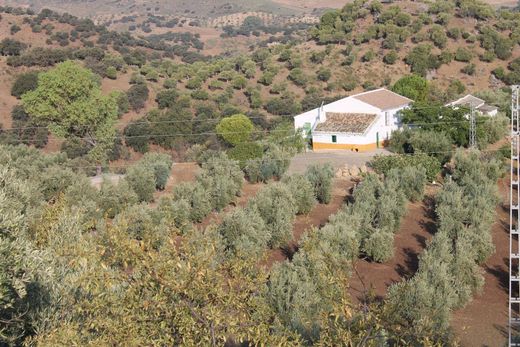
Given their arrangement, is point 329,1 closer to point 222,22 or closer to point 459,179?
point 222,22

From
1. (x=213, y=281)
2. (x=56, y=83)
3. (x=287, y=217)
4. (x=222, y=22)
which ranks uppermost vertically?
(x=213, y=281)

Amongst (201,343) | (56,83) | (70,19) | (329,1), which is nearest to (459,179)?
(56,83)

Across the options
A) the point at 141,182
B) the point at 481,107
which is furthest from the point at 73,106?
the point at 481,107

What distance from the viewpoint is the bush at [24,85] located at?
54406 mm

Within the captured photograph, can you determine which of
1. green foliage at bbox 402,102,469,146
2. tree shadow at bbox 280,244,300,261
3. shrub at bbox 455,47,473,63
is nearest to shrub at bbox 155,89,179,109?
green foliage at bbox 402,102,469,146

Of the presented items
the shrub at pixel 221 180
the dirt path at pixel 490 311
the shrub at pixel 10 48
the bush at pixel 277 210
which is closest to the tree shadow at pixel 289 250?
the bush at pixel 277 210

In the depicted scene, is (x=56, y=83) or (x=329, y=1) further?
(x=329, y=1)

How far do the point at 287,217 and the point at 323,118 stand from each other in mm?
20775

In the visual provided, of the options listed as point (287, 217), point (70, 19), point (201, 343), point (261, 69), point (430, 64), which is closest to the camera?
point (201, 343)

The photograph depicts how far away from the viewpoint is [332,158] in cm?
3784

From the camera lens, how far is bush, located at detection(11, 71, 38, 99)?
54406 millimetres

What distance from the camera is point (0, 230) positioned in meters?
8.18

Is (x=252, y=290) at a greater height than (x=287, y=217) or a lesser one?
greater

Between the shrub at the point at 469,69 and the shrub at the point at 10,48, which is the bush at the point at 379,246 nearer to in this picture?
the shrub at the point at 469,69
